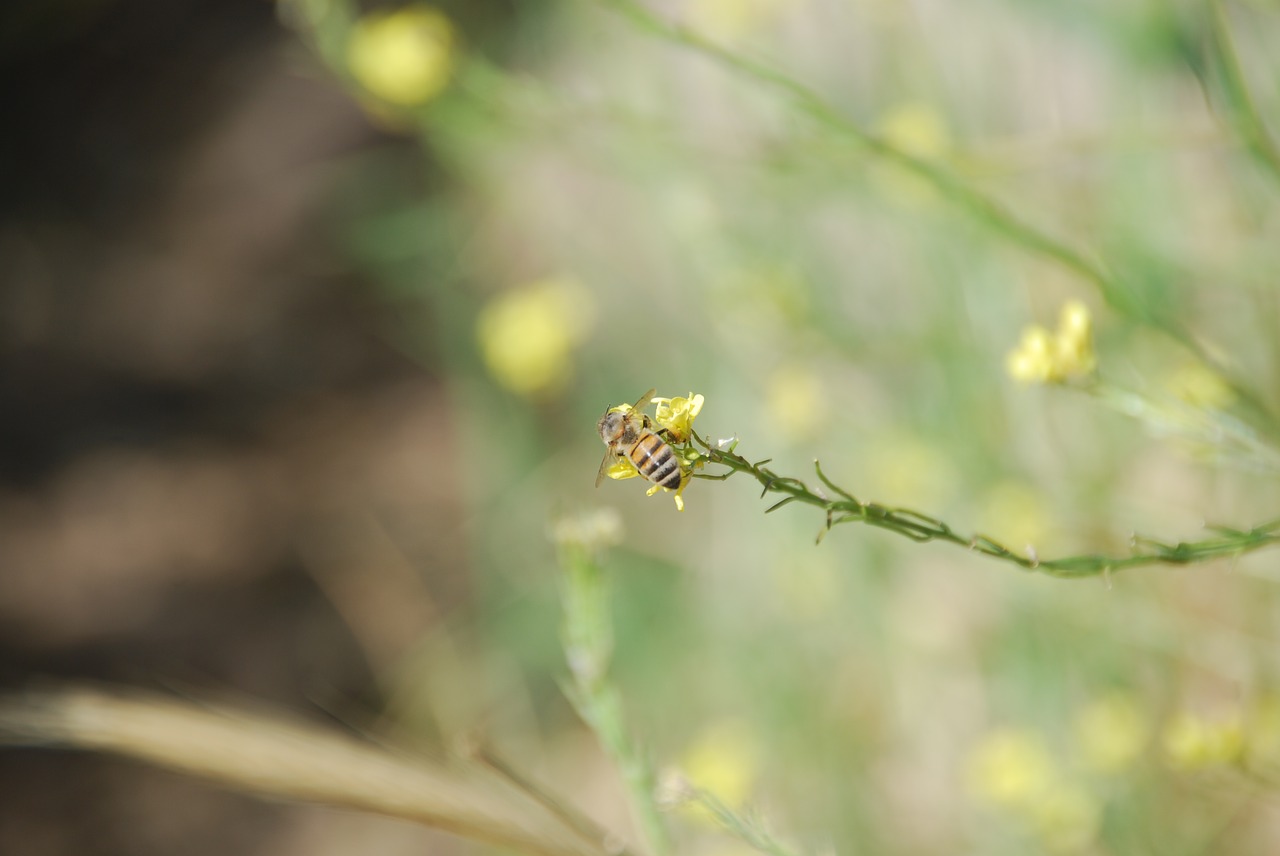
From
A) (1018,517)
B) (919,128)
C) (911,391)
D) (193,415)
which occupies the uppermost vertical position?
(193,415)

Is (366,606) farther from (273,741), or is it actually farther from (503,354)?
(273,741)

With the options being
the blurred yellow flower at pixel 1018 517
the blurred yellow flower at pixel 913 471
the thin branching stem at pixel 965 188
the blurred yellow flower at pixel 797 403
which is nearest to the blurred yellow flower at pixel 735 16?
the blurred yellow flower at pixel 797 403

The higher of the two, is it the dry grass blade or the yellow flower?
the yellow flower

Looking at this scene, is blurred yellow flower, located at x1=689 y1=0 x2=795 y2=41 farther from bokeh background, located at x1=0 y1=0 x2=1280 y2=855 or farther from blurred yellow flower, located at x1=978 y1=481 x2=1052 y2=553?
blurred yellow flower, located at x1=978 y1=481 x2=1052 y2=553

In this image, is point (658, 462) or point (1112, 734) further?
point (1112, 734)

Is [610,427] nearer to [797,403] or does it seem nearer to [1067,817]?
[797,403]

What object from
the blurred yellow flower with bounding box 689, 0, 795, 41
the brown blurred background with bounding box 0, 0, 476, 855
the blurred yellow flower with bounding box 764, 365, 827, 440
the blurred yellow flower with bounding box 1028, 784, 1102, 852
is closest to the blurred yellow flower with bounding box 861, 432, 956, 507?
the blurred yellow flower with bounding box 764, 365, 827, 440

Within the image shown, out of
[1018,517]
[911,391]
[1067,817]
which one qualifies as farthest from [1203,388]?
[911,391]
